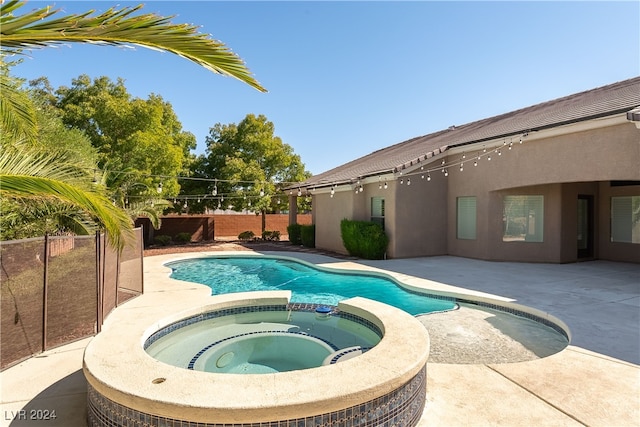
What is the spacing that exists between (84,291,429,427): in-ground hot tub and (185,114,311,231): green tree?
19.2 metres

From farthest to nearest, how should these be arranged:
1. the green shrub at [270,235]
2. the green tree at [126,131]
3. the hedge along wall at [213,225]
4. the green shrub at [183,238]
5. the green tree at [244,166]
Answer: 1. the hedge along wall at [213,225]
2. the green shrub at [270,235]
3. the green shrub at [183,238]
4. the green tree at [244,166]
5. the green tree at [126,131]

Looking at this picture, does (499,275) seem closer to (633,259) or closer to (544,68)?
(633,259)

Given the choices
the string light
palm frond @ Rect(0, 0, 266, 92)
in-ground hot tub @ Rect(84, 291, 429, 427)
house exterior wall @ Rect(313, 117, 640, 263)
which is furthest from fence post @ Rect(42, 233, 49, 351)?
house exterior wall @ Rect(313, 117, 640, 263)

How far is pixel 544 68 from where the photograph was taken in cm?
1420

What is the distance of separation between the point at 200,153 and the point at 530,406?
90.5 feet

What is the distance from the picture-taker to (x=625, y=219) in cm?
1506

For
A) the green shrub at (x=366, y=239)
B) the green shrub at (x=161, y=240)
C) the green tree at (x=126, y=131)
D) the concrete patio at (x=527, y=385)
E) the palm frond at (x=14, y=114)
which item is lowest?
the concrete patio at (x=527, y=385)

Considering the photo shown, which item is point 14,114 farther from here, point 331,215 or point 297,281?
point 331,215

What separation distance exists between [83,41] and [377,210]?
15178 millimetres

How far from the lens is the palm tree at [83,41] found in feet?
9.55

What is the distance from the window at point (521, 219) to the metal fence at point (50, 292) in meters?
14.5

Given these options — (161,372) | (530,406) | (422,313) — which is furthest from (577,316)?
(161,372)

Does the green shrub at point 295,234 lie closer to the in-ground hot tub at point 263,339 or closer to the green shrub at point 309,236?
the green shrub at point 309,236

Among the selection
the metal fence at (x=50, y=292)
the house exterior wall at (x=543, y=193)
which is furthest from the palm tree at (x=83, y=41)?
the house exterior wall at (x=543, y=193)
